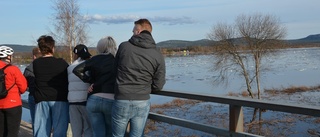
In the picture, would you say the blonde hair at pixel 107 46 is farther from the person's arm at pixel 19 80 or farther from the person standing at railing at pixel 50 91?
the person's arm at pixel 19 80

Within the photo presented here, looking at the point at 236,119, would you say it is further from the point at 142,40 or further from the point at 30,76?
the point at 30,76

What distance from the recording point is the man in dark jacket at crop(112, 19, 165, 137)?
3346 millimetres

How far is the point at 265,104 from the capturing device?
2.79 metres

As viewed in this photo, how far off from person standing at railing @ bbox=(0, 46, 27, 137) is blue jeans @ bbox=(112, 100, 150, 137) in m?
1.42

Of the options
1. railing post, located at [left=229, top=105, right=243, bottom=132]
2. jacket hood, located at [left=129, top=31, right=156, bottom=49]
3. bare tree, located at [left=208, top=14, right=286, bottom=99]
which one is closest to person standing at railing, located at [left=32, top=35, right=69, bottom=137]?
jacket hood, located at [left=129, top=31, right=156, bottom=49]

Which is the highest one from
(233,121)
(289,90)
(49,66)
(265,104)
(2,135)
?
(49,66)

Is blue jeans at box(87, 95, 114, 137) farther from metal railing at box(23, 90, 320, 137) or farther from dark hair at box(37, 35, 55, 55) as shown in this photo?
dark hair at box(37, 35, 55, 55)

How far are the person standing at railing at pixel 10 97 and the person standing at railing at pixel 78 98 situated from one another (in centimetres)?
63

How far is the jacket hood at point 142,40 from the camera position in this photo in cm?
337

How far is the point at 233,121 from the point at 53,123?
7.66ft

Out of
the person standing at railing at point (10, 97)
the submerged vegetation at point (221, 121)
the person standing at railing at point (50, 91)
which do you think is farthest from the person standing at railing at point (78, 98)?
the submerged vegetation at point (221, 121)

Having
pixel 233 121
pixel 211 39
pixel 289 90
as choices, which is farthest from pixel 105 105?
pixel 211 39

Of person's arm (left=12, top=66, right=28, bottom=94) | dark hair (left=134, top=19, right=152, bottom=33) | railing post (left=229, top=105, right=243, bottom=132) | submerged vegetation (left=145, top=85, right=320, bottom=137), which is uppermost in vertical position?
dark hair (left=134, top=19, right=152, bottom=33)

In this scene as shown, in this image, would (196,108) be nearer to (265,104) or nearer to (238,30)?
(238,30)
